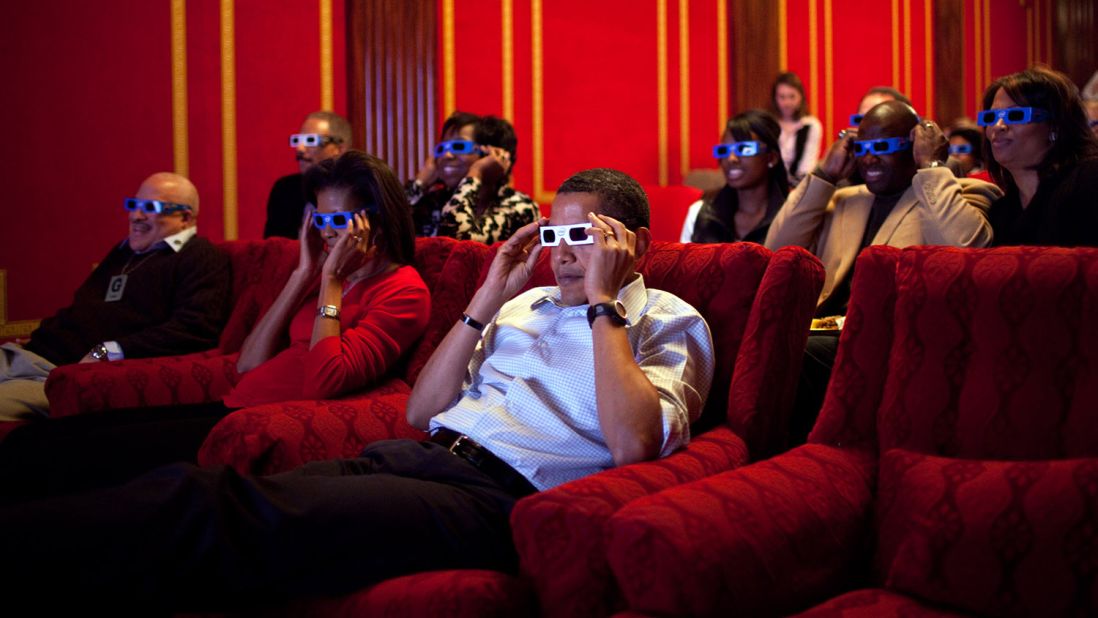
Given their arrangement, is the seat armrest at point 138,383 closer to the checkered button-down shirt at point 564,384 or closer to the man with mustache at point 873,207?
the checkered button-down shirt at point 564,384

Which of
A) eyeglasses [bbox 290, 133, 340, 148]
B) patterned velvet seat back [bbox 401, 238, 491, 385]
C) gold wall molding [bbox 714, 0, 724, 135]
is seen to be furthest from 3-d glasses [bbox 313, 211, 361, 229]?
gold wall molding [bbox 714, 0, 724, 135]

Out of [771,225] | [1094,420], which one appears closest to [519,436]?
[1094,420]

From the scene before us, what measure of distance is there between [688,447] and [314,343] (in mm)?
964

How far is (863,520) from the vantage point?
5.16ft

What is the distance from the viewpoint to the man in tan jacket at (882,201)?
2.67m

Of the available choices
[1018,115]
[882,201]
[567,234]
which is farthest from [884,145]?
[567,234]

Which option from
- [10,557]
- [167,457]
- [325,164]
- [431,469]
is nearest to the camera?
[10,557]

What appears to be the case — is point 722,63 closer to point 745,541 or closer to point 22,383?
point 22,383

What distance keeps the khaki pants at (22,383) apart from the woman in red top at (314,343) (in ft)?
1.46

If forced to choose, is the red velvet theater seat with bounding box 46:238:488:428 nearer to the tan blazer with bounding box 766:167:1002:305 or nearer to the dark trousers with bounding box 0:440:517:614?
the dark trousers with bounding box 0:440:517:614

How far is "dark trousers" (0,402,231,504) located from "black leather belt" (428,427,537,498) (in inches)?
26.9

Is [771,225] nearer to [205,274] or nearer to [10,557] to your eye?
[205,274]

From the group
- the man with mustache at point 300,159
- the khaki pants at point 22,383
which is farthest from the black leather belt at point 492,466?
the man with mustache at point 300,159

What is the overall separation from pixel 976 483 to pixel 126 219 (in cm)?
402
